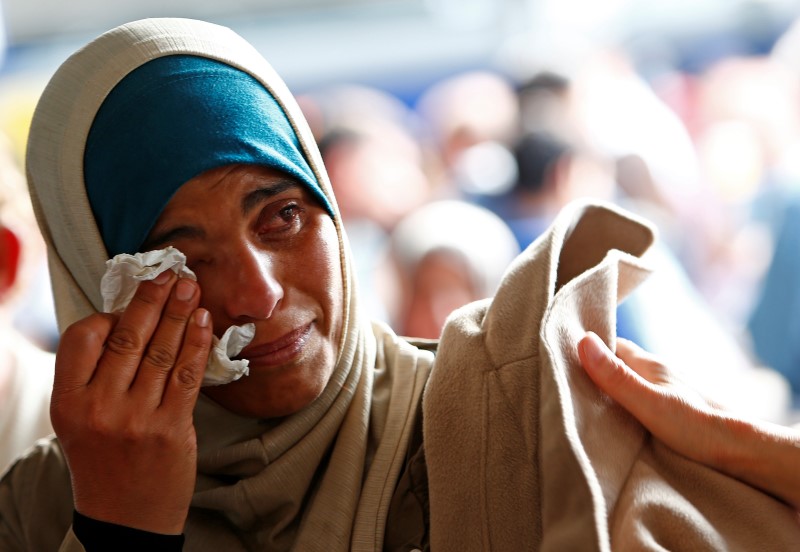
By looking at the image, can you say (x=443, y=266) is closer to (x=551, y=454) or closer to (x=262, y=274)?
(x=262, y=274)

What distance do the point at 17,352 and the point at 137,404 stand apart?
1.16 metres

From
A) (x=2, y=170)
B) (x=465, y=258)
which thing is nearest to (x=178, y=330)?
(x=2, y=170)

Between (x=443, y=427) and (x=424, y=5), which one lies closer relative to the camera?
(x=443, y=427)

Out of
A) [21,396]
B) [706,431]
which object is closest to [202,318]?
[706,431]

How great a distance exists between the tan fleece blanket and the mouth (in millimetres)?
195

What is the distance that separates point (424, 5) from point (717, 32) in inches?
57.9

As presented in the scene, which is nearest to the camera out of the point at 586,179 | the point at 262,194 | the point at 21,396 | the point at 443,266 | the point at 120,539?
the point at 120,539

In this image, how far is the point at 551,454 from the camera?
105 cm

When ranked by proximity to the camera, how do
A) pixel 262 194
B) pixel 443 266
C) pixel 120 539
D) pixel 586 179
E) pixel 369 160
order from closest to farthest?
pixel 120 539, pixel 262 194, pixel 443 266, pixel 586 179, pixel 369 160

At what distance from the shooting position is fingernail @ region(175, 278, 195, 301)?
1242 millimetres

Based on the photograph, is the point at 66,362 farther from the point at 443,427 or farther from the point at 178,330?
the point at 443,427

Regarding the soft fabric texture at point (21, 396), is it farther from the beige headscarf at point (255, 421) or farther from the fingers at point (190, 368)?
the fingers at point (190, 368)

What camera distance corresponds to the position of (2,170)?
234 cm

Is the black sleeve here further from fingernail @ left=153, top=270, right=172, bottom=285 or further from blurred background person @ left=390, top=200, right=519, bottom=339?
blurred background person @ left=390, top=200, right=519, bottom=339
